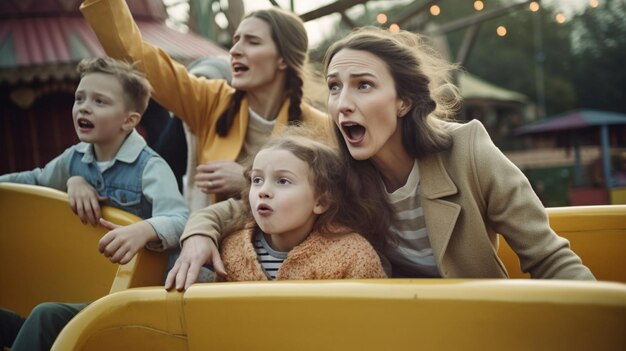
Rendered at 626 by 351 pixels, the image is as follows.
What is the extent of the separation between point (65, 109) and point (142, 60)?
5.61m

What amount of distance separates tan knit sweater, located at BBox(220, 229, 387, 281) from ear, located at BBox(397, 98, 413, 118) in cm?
36

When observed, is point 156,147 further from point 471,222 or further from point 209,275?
point 471,222

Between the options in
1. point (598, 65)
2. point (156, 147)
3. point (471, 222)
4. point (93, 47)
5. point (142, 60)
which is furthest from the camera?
point (598, 65)

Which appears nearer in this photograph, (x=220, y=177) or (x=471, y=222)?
(x=471, y=222)

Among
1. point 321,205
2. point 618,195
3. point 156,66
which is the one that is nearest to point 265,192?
point 321,205

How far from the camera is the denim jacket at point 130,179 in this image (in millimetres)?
1948

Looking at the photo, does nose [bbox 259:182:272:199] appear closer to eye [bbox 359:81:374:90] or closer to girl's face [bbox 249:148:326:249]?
girl's face [bbox 249:148:326:249]

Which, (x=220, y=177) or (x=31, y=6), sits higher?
(x=31, y=6)

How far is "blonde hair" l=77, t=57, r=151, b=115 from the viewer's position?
2074 millimetres

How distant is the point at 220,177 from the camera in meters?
2.20

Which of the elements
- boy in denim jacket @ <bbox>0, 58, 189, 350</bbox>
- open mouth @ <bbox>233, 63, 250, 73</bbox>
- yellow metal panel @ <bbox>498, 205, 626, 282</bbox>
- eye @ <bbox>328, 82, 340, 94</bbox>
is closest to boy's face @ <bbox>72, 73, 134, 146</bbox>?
boy in denim jacket @ <bbox>0, 58, 189, 350</bbox>

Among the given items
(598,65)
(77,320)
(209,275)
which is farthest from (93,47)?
(598,65)

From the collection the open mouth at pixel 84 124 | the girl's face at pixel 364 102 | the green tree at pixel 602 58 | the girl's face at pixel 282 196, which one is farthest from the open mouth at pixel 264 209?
the green tree at pixel 602 58

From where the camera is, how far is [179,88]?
2.47m
